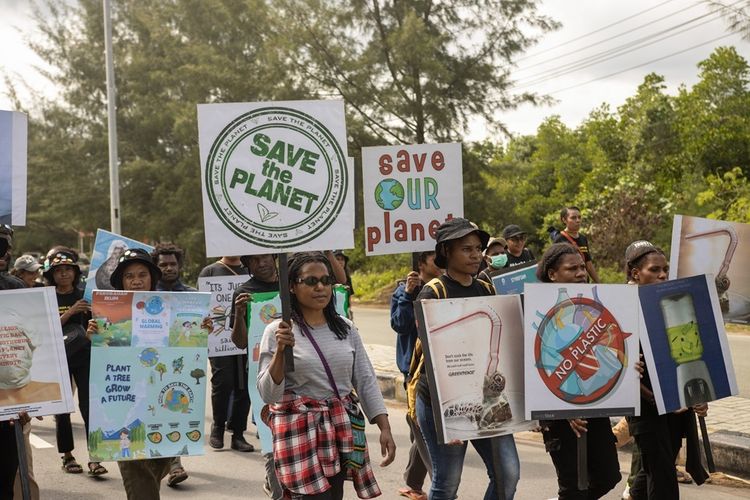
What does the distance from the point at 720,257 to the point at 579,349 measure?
54.7 inches

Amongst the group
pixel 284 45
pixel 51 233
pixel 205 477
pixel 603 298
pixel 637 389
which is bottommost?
pixel 205 477

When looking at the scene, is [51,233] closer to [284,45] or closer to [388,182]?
[284,45]

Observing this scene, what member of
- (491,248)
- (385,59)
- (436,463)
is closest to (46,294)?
(436,463)

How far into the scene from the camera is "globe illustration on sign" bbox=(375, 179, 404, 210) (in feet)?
20.7

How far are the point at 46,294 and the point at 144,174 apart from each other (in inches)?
1054

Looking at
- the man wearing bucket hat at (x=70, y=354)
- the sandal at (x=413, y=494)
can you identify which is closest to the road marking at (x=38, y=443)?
the man wearing bucket hat at (x=70, y=354)

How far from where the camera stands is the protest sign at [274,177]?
420cm

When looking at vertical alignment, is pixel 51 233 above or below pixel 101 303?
above

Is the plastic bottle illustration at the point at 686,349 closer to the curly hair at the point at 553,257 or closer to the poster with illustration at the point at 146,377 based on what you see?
the curly hair at the point at 553,257

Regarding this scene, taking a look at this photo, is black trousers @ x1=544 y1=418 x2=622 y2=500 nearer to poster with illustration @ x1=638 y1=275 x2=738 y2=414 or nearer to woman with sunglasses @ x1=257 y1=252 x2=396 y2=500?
→ poster with illustration @ x1=638 y1=275 x2=738 y2=414

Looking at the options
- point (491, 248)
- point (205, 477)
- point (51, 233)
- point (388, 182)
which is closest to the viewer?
point (388, 182)

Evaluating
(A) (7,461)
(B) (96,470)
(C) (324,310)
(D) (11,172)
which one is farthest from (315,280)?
(B) (96,470)

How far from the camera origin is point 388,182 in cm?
639

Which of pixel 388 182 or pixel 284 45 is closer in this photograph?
pixel 388 182
